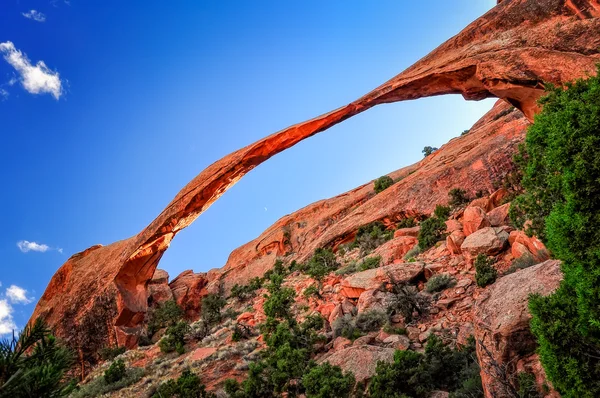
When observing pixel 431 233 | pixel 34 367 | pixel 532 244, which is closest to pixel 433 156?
pixel 431 233

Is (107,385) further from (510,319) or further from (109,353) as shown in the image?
(510,319)

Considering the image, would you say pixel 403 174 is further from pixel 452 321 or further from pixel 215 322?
pixel 452 321

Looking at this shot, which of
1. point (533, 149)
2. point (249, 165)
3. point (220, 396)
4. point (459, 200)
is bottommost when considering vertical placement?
point (220, 396)

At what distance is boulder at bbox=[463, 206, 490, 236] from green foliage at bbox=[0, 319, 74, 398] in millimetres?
14476

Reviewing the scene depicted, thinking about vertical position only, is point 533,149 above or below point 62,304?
below

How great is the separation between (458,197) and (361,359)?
16239 millimetres

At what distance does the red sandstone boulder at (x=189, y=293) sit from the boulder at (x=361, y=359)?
20798 millimetres

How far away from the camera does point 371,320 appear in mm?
11070

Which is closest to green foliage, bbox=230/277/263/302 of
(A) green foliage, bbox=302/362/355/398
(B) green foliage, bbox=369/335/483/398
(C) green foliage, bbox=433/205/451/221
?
(C) green foliage, bbox=433/205/451/221

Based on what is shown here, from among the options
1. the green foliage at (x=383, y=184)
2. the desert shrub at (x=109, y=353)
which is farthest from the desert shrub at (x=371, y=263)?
the green foliage at (x=383, y=184)

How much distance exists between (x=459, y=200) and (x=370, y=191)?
12989mm

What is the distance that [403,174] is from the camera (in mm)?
35062

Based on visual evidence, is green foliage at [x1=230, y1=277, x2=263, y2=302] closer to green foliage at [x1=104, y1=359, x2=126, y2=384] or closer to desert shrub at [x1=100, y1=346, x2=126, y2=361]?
desert shrub at [x1=100, y1=346, x2=126, y2=361]

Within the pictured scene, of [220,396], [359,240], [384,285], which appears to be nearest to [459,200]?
[359,240]
